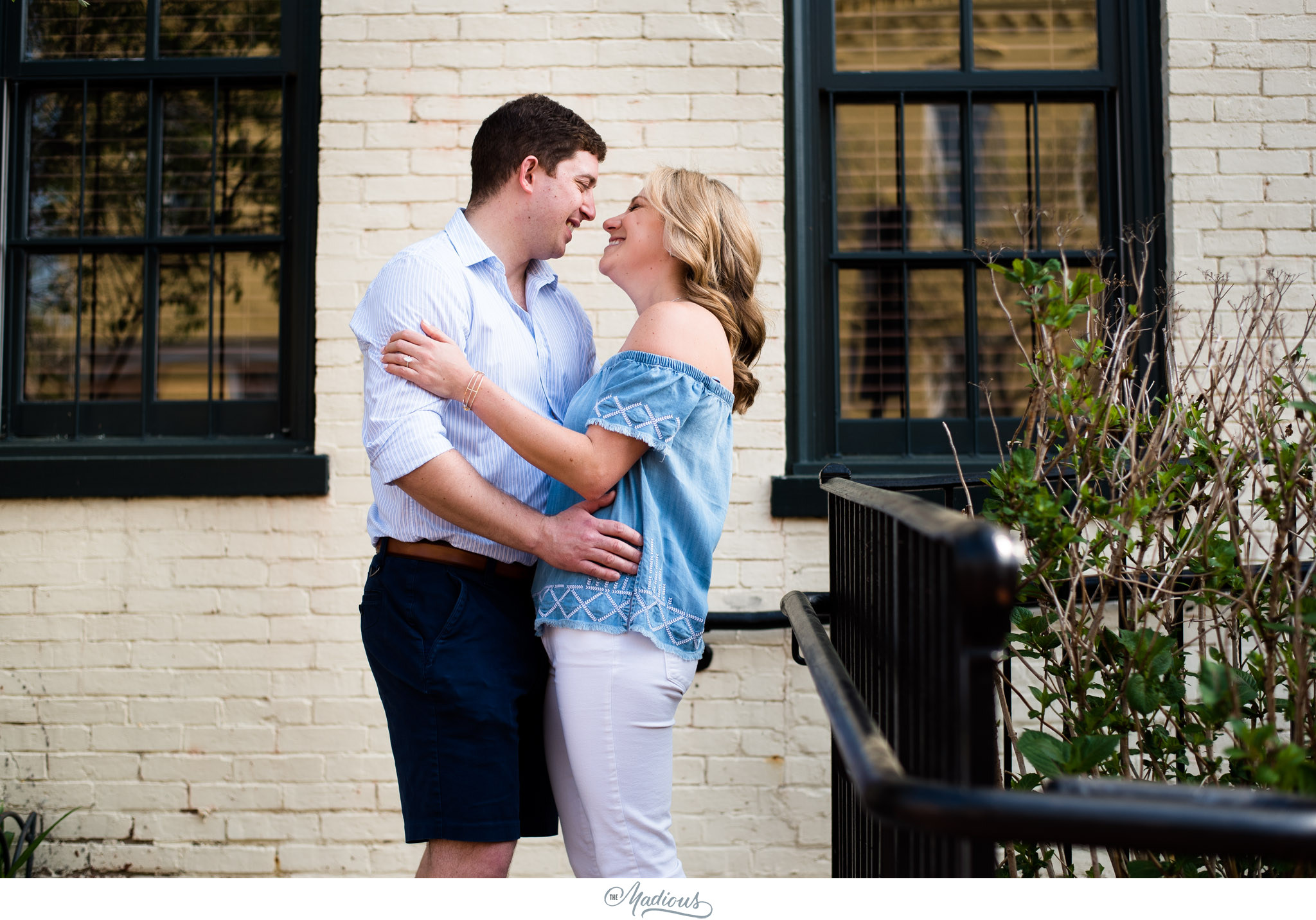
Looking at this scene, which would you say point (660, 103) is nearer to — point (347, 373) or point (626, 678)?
point (347, 373)

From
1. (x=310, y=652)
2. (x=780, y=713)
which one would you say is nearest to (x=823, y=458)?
(x=780, y=713)

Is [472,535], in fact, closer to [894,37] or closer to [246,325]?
[246,325]

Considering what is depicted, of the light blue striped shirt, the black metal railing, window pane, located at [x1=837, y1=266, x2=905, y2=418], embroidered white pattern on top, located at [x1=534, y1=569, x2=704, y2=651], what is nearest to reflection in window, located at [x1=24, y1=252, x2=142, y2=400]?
the light blue striped shirt

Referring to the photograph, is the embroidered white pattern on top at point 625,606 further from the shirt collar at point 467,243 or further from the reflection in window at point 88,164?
the reflection in window at point 88,164

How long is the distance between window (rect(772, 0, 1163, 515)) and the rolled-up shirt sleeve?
64.8 inches

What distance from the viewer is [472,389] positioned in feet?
5.95

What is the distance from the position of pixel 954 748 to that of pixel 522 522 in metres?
1.06

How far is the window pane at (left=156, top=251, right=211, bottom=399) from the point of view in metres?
3.35

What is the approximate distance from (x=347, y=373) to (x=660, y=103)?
1.36 m

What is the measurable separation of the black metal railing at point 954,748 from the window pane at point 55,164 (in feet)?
10.4

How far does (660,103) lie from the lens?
124 inches

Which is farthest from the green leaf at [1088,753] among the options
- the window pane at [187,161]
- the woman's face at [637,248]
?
the window pane at [187,161]

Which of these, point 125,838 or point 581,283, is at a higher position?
point 581,283

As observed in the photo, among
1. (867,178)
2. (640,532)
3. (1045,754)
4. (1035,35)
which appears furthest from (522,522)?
(1035,35)
